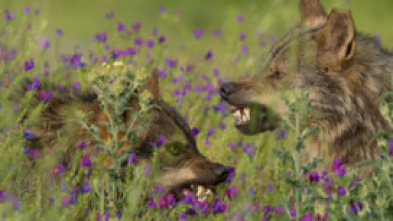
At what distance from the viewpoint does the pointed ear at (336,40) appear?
5359 mm

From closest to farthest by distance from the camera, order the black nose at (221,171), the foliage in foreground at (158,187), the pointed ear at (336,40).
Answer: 1. the foliage in foreground at (158,187)
2. the black nose at (221,171)
3. the pointed ear at (336,40)

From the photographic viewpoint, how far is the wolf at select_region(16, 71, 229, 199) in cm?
509

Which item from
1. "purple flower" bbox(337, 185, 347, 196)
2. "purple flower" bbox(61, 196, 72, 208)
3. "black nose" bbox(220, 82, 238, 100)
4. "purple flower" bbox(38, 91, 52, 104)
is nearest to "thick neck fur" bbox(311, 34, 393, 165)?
"black nose" bbox(220, 82, 238, 100)

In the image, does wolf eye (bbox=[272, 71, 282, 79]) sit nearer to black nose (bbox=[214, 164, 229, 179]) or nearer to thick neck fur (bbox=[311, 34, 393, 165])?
thick neck fur (bbox=[311, 34, 393, 165])

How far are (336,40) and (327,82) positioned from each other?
329 mm

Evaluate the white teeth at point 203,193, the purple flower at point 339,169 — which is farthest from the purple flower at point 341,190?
Result: the white teeth at point 203,193

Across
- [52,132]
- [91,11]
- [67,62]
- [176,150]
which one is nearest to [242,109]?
[176,150]

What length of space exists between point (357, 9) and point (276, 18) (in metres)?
8.80

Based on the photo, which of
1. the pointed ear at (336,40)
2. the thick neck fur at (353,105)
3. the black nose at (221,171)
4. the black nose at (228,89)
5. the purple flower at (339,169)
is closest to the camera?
the purple flower at (339,169)

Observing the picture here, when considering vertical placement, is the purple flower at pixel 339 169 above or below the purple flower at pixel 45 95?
below

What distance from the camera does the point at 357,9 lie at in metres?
14.7

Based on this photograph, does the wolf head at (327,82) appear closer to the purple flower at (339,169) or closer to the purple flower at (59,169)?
the purple flower at (339,169)

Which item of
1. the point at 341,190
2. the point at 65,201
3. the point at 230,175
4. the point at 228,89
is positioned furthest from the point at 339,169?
the point at 65,201

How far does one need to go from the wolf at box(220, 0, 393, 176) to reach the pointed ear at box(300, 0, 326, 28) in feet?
→ 1.62
